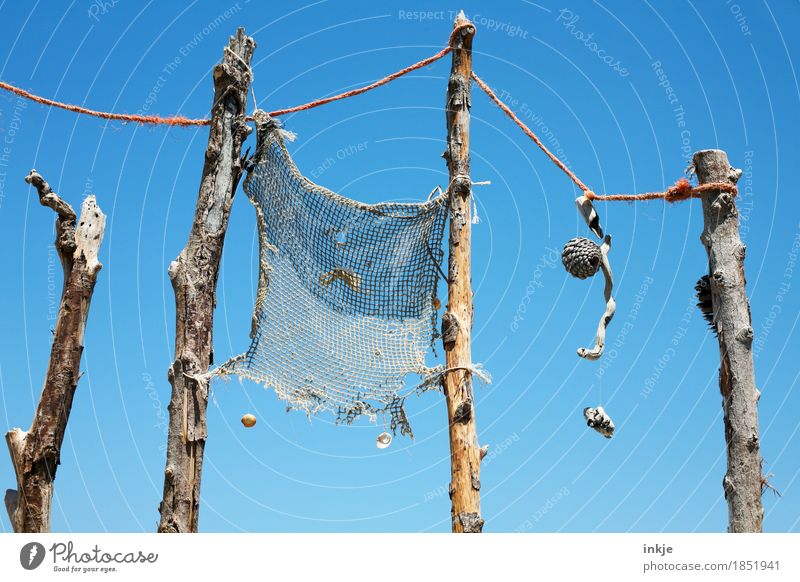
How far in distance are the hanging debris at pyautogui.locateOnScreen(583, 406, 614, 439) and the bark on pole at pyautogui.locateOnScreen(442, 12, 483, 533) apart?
57 cm

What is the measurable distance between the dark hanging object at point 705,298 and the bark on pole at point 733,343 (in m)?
0.07

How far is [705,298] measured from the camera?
16.6ft

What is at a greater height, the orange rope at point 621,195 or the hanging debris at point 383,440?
the orange rope at point 621,195

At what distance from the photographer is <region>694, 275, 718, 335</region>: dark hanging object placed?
5.06m

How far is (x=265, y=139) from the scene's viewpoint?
4871 mm

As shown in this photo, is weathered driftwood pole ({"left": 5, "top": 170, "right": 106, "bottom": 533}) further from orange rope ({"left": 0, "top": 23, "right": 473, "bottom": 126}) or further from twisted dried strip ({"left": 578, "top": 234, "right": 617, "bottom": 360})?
twisted dried strip ({"left": 578, "top": 234, "right": 617, "bottom": 360})

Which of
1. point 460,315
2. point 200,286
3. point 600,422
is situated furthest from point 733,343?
point 200,286

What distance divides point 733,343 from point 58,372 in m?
3.66

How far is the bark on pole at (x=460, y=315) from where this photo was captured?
14.9ft

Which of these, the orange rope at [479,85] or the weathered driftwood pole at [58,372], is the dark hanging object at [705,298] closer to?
the orange rope at [479,85]

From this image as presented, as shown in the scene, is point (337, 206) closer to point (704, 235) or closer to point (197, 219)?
point (197, 219)

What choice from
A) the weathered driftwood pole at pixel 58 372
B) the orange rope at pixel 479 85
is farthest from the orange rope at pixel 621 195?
the weathered driftwood pole at pixel 58 372

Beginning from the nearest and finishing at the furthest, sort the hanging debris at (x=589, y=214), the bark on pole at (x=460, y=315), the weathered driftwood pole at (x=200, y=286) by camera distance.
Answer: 1. the weathered driftwood pole at (x=200, y=286)
2. the bark on pole at (x=460, y=315)
3. the hanging debris at (x=589, y=214)
